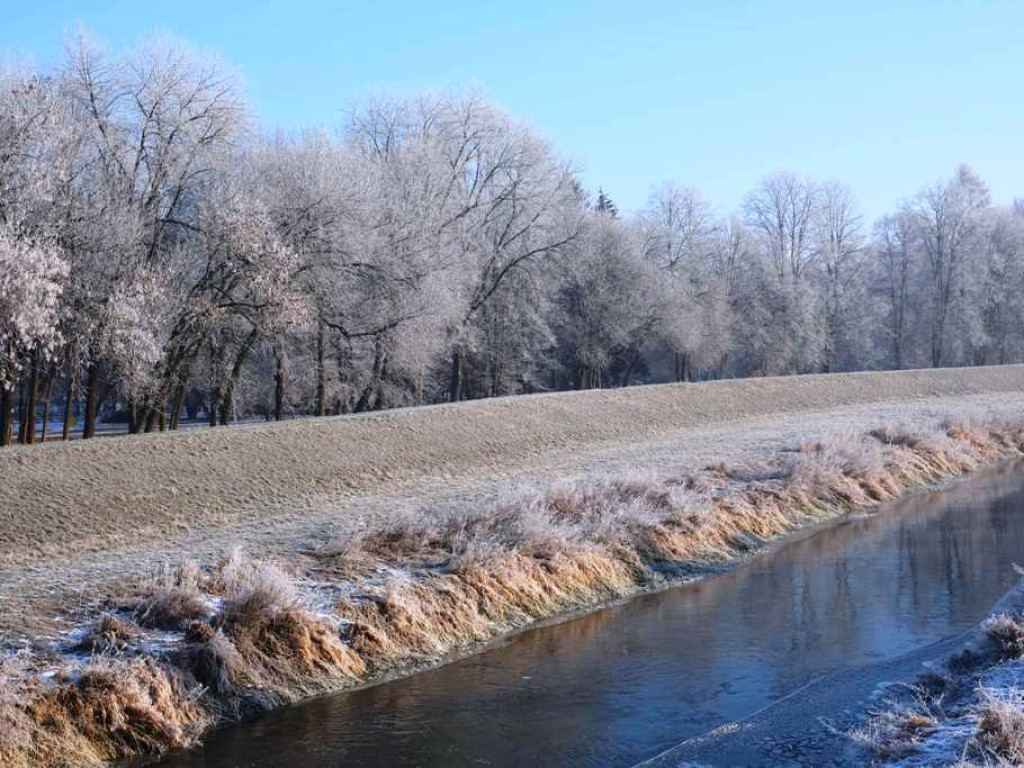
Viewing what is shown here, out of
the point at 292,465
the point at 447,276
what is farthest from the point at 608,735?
the point at 447,276

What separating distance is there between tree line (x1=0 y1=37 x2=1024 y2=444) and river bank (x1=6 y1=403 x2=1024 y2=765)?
789cm

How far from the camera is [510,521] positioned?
17781 millimetres

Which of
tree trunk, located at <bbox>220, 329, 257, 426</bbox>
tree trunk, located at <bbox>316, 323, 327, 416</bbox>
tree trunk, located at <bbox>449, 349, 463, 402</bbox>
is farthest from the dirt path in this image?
tree trunk, located at <bbox>449, 349, 463, 402</bbox>

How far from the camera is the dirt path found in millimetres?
15500

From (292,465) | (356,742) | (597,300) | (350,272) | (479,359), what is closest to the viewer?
(356,742)

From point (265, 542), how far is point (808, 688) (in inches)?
342

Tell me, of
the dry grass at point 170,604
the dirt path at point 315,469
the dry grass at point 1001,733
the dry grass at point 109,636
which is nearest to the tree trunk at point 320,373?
the dirt path at point 315,469

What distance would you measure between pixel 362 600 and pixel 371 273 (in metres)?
20.5

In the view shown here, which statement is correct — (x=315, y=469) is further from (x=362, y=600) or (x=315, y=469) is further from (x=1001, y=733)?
(x=1001, y=733)

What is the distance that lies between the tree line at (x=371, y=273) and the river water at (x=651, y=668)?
10.6 meters

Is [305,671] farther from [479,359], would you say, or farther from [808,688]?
[479,359]

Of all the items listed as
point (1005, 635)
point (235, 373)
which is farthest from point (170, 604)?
point (235, 373)

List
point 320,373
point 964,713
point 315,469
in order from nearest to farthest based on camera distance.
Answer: point 964,713 → point 315,469 → point 320,373

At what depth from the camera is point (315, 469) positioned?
22.9 metres
